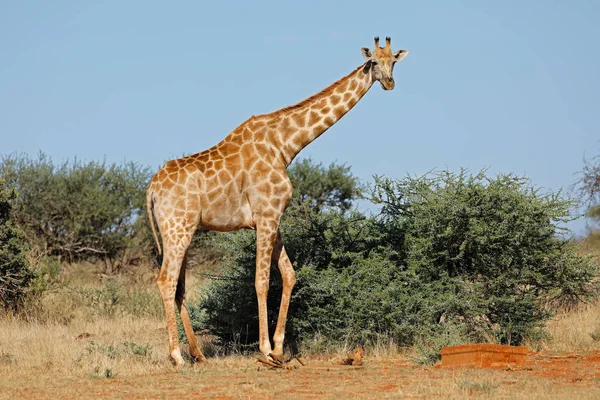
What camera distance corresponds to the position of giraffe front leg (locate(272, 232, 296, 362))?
35.7ft

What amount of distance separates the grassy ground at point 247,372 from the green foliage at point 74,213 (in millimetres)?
9030

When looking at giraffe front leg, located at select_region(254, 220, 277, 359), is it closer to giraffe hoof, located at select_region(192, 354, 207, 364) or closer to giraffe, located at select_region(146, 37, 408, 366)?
giraffe, located at select_region(146, 37, 408, 366)

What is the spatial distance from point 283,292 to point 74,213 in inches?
578

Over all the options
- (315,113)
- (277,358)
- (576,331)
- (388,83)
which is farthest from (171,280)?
(576,331)

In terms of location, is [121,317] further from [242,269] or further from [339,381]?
[339,381]

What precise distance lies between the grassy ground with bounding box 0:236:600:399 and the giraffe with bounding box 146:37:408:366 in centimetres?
87

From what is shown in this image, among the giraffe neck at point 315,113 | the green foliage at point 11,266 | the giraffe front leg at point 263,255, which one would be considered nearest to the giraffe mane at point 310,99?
the giraffe neck at point 315,113

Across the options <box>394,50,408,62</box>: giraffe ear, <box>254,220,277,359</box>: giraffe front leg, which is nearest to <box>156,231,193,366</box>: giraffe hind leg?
<box>254,220,277,359</box>: giraffe front leg

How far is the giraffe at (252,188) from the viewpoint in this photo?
10.8m

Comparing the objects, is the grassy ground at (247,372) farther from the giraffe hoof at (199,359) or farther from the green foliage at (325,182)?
the green foliage at (325,182)

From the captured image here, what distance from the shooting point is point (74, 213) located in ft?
79.6

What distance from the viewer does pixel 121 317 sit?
16.3 m

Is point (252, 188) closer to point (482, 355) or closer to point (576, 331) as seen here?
point (482, 355)

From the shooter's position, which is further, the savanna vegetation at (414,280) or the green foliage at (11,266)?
the green foliage at (11,266)
